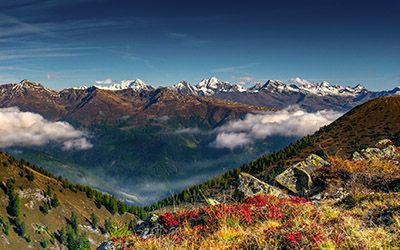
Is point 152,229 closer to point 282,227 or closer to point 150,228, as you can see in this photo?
point 150,228

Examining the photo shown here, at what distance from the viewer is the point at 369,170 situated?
27.2 meters

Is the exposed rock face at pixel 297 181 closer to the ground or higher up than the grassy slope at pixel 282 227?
closer to the ground

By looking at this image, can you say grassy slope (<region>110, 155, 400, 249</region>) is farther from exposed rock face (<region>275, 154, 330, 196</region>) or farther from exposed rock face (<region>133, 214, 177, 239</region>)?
exposed rock face (<region>275, 154, 330, 196</region>)

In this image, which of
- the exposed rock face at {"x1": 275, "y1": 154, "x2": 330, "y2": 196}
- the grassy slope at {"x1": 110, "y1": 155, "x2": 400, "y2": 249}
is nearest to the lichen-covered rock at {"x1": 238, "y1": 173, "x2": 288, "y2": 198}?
the exposed rock face at {"x1": 275, "y1": 154, "x2": 330, "y2": 196}

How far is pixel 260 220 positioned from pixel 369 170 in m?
16.6

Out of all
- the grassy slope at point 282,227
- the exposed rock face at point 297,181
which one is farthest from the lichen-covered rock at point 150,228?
the exposed rock face at point 297,181

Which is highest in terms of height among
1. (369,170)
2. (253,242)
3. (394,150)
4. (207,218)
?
(253,242)

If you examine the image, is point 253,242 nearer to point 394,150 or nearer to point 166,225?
point 166,225

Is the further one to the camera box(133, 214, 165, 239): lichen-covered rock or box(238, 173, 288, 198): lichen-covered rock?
box(238, 173, 288, 198): lichen-covered rock

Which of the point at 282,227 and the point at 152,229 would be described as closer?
the point at 282,227

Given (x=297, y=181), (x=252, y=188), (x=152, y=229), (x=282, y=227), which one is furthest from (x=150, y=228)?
(x=297, y=181)

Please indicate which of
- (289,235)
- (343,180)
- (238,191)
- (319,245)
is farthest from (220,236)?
(343,180)

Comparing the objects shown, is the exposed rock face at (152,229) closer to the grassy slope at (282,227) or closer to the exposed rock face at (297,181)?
the grassy slope at (282,227)

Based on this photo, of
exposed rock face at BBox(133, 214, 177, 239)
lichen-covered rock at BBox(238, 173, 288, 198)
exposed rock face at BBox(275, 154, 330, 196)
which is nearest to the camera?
exposed rock face at BBox(133, 214, 177, 239)
